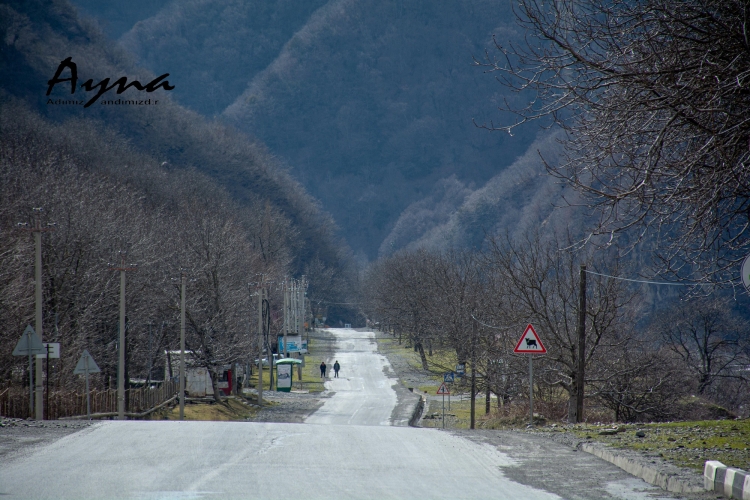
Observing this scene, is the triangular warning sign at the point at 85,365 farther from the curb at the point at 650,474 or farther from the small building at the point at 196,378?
the small building at the point at 196,378

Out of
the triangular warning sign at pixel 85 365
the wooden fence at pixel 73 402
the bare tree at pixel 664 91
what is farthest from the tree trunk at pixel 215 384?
the bare tree at pixel 664 91

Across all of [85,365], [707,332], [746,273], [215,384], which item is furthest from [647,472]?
[707,332]

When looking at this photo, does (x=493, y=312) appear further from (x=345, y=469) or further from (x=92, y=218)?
(x=345, y=469)

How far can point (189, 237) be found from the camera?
→ 179ft

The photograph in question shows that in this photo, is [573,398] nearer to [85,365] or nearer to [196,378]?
[85,365]

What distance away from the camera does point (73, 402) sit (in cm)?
2962

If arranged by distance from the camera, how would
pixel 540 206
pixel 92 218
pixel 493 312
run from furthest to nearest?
pixel 540 206
pixel 92 218
pixel 493 312

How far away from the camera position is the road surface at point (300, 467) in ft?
29.8

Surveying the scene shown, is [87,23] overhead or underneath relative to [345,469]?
overhead

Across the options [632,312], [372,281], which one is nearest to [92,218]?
[632,312]

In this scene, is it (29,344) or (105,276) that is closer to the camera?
(29,344)

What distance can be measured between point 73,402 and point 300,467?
847 inches

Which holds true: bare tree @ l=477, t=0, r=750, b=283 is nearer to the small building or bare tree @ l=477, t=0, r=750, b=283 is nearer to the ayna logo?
the small building

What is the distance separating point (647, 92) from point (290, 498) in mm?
6662
